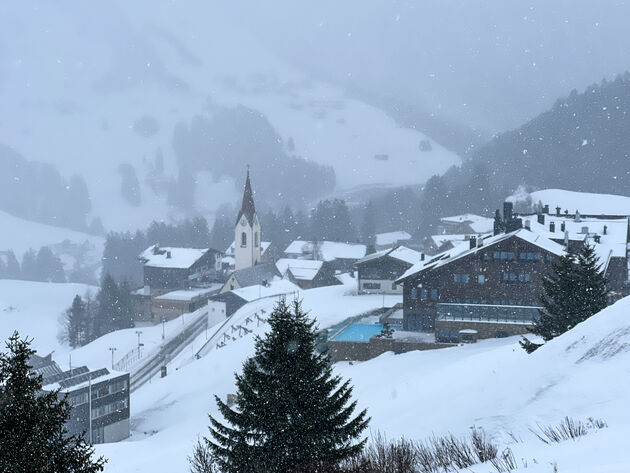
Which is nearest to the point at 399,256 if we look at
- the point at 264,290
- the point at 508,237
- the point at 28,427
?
the point at 264,290

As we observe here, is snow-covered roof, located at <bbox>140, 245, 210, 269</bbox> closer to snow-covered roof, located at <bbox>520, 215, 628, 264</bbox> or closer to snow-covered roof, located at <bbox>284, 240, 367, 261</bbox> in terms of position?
snow-covered roof, located at <bbox>284, 240, 367, 261</bbox>

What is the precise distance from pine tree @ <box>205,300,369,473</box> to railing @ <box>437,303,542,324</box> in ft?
90.2

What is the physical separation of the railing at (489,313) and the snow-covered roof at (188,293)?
5091cm

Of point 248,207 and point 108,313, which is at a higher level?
point 248,207

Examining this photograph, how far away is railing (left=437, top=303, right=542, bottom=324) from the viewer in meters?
40.6

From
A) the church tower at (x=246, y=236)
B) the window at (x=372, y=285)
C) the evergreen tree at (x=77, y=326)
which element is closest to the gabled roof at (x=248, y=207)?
the church tower at (x=246, y=236)

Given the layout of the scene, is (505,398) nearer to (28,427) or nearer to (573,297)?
(573,297)

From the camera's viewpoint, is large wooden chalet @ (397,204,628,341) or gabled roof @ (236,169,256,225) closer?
large wooden chalet @ (397,204,628,341)

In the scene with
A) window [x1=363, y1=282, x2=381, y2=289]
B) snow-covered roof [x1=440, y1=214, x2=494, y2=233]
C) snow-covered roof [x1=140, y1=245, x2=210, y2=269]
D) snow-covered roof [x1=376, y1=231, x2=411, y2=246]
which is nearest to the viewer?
window [x1=363, y1=282, x2=381, y2=289]

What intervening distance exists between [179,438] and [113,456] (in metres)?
3.84

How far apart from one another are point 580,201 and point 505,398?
136382mm

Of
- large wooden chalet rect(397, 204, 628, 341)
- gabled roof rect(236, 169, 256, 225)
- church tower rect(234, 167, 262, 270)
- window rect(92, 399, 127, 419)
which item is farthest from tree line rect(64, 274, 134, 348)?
large wooden chalet rect(397, 204, 628, 341)

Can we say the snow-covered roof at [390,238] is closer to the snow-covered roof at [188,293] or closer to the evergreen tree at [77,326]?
the snow-covered roof at [188,293]

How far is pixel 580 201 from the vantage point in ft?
466
